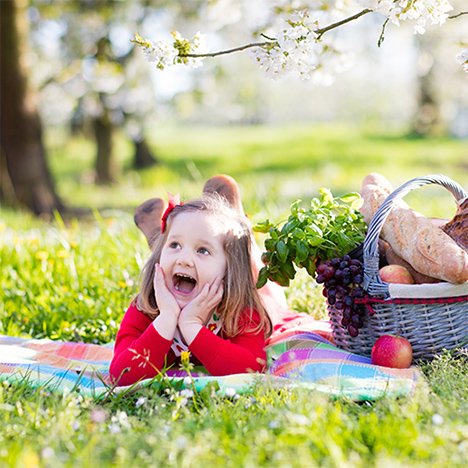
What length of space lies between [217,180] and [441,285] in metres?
1.28

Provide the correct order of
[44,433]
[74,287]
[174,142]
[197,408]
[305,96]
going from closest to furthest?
1. [44,433]
2. [197,408]
3. [74,287]
4. [174,142]
5. [305,96]

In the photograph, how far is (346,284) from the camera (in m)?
2.94

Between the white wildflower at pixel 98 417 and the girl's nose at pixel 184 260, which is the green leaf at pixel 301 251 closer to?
the girl's nose at pixel 184 260

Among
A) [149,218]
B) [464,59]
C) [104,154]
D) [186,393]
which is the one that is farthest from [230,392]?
[104,154]

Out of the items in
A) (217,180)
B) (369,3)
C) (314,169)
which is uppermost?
(369,3)

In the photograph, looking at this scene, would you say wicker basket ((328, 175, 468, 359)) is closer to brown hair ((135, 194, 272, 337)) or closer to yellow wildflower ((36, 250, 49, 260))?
brown hair ((135, 194, 272, 337))

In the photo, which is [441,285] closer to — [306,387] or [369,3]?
[306,387]

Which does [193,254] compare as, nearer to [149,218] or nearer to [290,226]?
[290,226]

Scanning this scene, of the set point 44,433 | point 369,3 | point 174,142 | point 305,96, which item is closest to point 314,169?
point 174,142

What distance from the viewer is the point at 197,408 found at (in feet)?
8.17

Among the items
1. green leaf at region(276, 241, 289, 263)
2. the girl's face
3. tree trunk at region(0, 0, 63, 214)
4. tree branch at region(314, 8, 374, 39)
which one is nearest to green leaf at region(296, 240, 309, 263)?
green leaf at region(276, 241, 289, 263)

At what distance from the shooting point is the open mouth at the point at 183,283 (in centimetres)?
306

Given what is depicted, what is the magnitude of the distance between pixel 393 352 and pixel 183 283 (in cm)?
84

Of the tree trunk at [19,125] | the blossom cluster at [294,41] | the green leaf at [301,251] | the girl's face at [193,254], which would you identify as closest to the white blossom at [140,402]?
the girl's face at [193,254]
